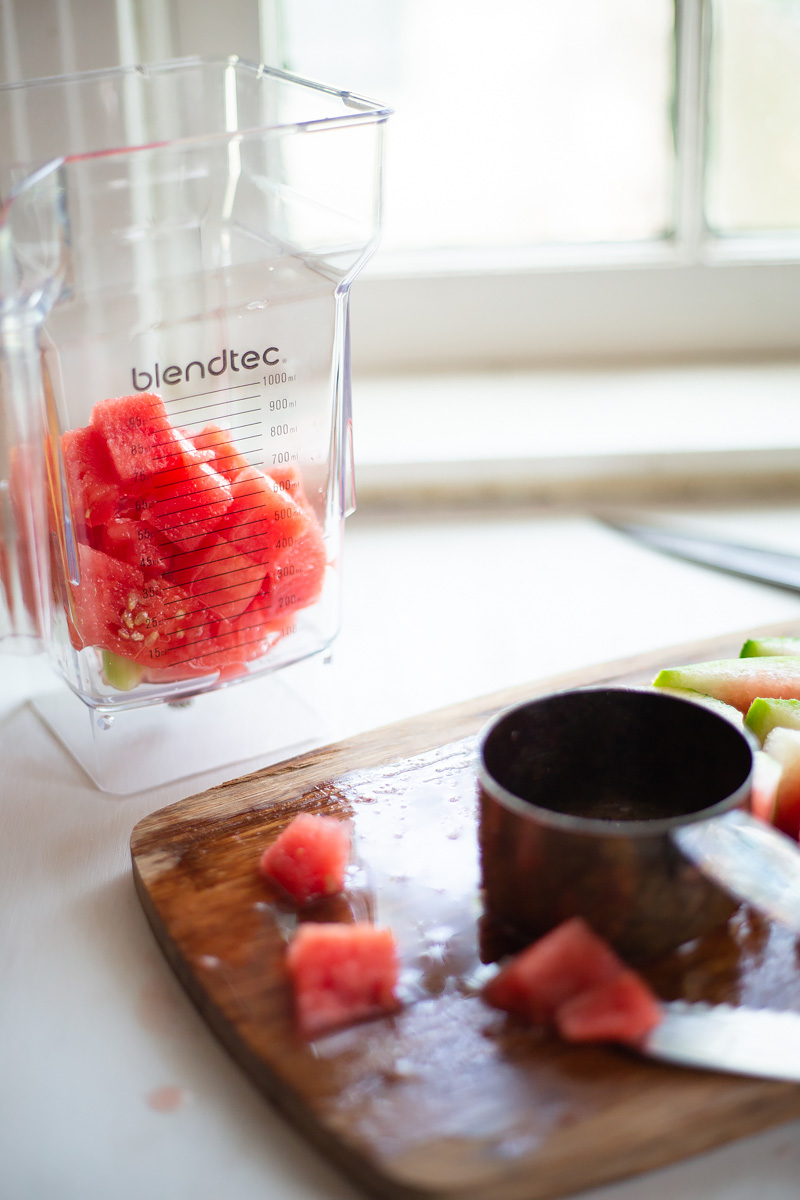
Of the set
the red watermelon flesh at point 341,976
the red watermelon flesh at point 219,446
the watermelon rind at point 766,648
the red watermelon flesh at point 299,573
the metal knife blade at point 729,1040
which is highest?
the red watermelon flesh at point 219,446

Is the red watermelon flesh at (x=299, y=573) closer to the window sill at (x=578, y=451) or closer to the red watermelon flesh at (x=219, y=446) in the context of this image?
the red watermelon flesh at (x=219, y=446)

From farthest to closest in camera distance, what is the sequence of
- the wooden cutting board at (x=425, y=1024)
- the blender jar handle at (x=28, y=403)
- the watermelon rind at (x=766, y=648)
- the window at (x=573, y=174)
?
the window at (x=573, y=174) < the watermelon rind at (x=766, y=648) < the blender jar handle at (x=28, y=403) < the wooden cutting board at (x=425, y=1024)

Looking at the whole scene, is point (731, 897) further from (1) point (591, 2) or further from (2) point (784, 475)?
(1) point (591, 2)

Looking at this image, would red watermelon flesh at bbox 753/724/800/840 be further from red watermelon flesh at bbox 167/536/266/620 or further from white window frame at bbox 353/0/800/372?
white window frame at bbox 353/0/800/372

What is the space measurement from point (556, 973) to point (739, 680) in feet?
1.08

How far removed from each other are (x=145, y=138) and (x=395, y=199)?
609 mm

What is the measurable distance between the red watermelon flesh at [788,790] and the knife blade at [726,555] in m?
0.40

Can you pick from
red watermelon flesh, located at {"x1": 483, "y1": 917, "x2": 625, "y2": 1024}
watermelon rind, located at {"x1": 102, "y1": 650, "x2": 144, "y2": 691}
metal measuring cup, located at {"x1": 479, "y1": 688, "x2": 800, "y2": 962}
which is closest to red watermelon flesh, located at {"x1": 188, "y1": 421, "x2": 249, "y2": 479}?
watermelon rind, located at {"x1": 102, "y1": 650, "x2": 144, "y2": 691}

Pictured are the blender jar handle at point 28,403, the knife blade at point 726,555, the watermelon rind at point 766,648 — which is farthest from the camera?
the knife blade at point 726,555

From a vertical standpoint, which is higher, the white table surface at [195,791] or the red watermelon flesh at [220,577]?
the red watermelon flesh at [220,577]

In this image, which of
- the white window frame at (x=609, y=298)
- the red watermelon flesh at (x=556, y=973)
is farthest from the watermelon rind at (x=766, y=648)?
the white window frame at (x=609, y=298)

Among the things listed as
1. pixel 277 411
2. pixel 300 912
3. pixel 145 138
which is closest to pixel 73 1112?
pixel 300 912

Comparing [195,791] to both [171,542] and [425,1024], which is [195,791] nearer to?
[171,542]

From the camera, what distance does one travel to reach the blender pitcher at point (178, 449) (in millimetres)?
653
